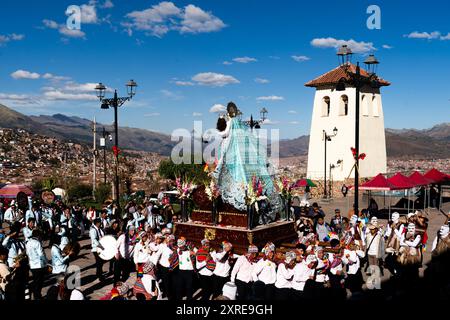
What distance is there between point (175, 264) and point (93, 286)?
2.71m

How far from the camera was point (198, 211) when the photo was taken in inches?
531

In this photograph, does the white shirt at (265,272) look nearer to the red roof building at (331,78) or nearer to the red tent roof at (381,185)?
the red tent roof at (381,185)

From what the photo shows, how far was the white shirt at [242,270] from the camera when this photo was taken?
9.16 meters

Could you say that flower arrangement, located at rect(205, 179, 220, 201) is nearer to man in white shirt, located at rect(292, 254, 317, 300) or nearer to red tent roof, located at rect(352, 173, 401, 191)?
man in white shirt, located at rect(292, 254, 317, 300)

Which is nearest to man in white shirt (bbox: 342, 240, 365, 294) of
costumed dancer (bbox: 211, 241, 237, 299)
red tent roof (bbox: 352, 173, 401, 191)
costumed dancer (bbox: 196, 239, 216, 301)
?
costumed dancer (bbox: 211, 241, 237, 299)

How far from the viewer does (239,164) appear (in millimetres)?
13422

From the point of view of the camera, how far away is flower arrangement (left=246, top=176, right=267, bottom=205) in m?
12.1

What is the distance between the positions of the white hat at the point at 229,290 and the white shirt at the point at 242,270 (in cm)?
20

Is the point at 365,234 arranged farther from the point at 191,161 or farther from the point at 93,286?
the point at 191,161

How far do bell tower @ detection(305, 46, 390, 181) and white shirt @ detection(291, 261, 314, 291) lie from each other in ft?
86.4

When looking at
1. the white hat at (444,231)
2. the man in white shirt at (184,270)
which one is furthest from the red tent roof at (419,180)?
the man in white shirt at (184,270)

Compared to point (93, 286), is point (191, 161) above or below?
above

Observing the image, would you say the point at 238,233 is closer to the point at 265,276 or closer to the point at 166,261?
the point at 166,261
